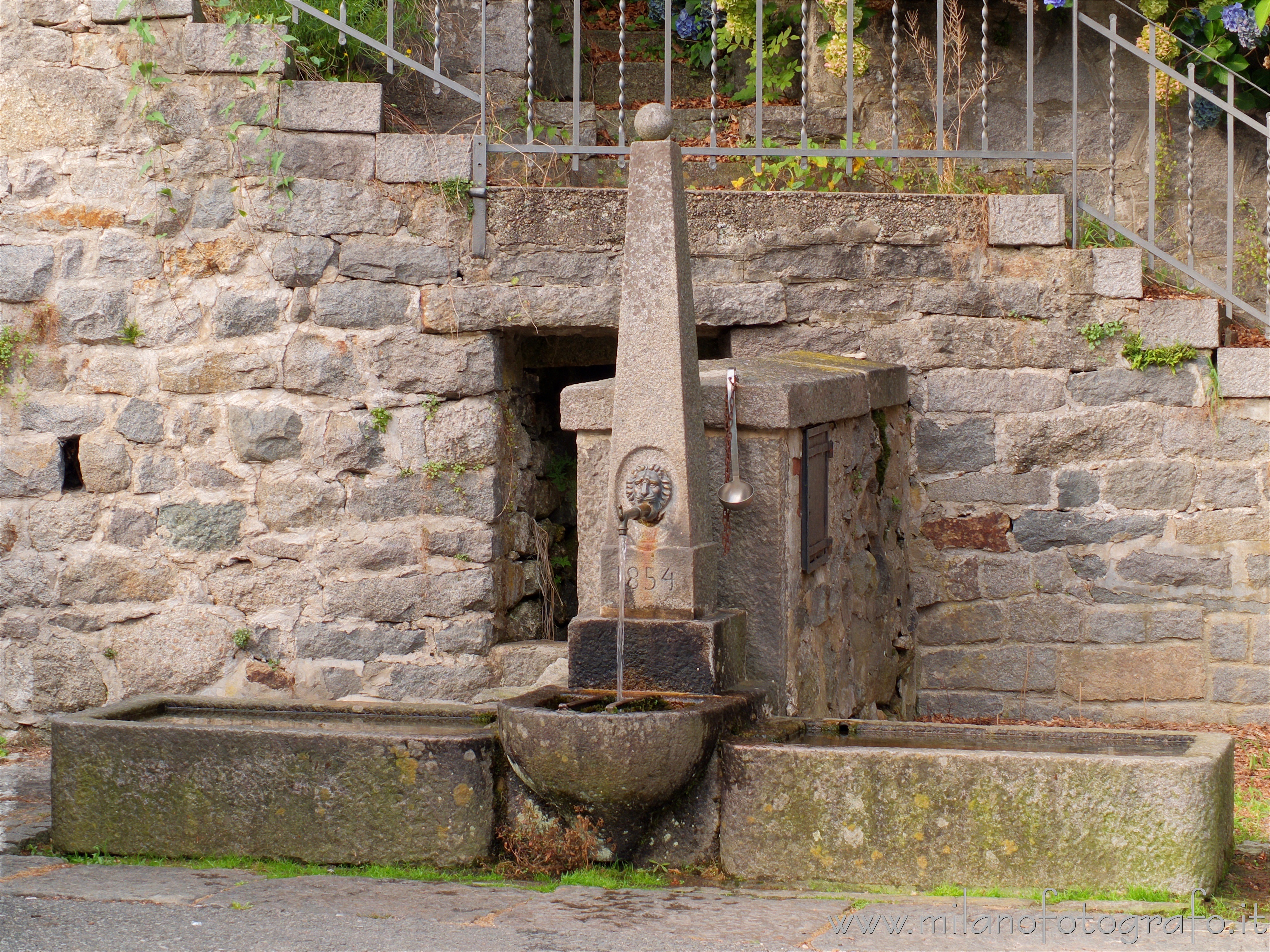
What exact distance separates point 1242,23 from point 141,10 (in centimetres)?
434

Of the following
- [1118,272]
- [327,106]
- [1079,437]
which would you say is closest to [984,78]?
[1118,272]

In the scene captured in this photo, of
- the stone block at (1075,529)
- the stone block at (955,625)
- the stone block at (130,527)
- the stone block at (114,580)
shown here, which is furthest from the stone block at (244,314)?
the stone block at (1075,529)

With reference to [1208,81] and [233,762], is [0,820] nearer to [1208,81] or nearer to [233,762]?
[233,762]

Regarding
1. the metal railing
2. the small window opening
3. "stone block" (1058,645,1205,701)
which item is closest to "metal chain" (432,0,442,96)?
the metal railing

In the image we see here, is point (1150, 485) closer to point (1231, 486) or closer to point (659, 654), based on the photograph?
point (1231, 486)

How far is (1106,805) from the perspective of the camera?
3.10 metres

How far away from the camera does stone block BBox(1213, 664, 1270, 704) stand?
5395 millimetres

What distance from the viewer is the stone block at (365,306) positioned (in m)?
5.23

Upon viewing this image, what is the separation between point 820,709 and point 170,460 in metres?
2.66

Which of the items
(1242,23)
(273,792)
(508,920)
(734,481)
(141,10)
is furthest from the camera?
(1242,23)

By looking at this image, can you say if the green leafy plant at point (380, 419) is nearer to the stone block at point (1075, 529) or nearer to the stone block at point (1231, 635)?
the stone block at point (1075, 529)

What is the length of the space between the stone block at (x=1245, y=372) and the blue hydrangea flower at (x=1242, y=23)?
1.41 meters

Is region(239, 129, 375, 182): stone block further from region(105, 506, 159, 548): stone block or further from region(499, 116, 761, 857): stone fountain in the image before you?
region(499, 116, 761, 857): stone fountain

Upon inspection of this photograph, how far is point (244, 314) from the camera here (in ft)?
17.1
